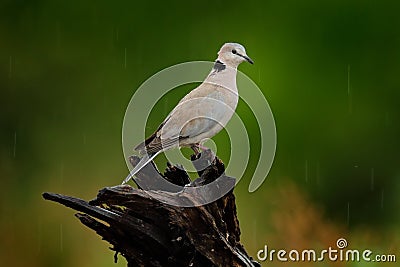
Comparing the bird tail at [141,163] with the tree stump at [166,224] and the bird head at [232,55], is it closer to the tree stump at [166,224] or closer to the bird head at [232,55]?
the tree stump at [166,224]

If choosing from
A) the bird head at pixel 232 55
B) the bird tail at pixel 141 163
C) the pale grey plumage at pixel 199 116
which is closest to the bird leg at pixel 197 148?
the pale grey plumage at pixel 199 116

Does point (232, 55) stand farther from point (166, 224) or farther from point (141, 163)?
point (166, 224)

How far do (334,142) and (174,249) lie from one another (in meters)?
1.79

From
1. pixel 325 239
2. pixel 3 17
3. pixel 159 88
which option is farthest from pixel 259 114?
pixel 3 17

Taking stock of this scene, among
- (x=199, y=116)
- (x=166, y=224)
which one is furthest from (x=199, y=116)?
(x=166, y=224)

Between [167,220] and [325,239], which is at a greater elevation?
[325,239]

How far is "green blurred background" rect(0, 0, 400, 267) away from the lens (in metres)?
3.80

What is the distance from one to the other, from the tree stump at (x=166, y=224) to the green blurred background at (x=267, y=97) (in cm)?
145

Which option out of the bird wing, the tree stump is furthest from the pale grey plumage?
the tree stump

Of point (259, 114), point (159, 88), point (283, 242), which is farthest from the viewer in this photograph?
point (283, 242)

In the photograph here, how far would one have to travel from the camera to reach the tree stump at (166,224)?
224cm

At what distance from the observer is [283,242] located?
377 cm

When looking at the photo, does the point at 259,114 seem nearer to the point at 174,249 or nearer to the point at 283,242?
the point at 283,242

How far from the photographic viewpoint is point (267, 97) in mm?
3879
